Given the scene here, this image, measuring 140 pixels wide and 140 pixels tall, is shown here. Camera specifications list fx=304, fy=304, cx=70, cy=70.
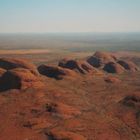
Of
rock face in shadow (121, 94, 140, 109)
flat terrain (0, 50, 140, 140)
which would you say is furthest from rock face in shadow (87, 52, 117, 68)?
rock face in shadow (121, 94, 140, 109)

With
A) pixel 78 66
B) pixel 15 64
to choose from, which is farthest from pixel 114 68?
pixel 15 64

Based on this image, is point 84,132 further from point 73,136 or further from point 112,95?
point 112,95

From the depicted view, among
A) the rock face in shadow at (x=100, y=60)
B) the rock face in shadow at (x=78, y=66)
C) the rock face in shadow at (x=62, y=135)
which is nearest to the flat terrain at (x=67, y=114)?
the rock face in shadow at (x=62, y=135)

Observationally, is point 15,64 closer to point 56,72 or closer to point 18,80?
point 56,72

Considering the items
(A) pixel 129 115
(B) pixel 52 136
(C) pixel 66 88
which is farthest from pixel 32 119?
(C) pixel 66 88

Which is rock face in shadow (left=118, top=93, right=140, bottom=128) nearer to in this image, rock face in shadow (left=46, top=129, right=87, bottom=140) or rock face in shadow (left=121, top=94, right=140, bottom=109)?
rock face in shadow (left=121, top=94, right=140, bottom=109)

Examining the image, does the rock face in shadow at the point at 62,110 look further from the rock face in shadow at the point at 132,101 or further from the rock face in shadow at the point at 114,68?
the rock face in shadow at the point at 114,68
